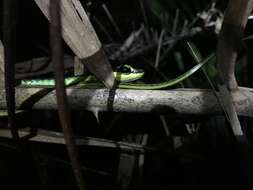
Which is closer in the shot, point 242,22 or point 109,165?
point 242,22

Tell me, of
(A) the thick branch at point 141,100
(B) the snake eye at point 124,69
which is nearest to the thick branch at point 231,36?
(A) the thick branch at point 141,100

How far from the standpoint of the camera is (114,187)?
1700mm

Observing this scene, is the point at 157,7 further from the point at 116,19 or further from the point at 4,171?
the point at 4,171

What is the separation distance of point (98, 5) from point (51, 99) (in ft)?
3.35

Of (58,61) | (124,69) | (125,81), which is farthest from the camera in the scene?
(124,69)

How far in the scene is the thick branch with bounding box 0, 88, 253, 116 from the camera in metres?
1.27

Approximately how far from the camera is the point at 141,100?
1.34 m

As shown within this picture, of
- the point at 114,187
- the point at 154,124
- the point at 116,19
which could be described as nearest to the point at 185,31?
the point at 116,19

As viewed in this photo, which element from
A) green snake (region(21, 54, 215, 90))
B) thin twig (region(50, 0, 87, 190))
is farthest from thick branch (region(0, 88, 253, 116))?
thin twig (region(50, 0, 87, 190))

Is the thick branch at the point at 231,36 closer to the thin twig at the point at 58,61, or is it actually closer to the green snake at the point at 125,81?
the green snake at the point at 125,81

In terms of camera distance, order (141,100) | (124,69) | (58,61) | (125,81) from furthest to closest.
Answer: (124,69), (125,81), (141,100), (58,61)

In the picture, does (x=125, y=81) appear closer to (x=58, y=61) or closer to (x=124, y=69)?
(x=124, y=69)

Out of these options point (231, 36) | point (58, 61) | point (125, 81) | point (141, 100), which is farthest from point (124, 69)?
point (58, 61)

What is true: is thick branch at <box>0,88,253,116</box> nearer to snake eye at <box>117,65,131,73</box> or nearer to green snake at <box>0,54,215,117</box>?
green snake at <box>0,54,215,117</box>
